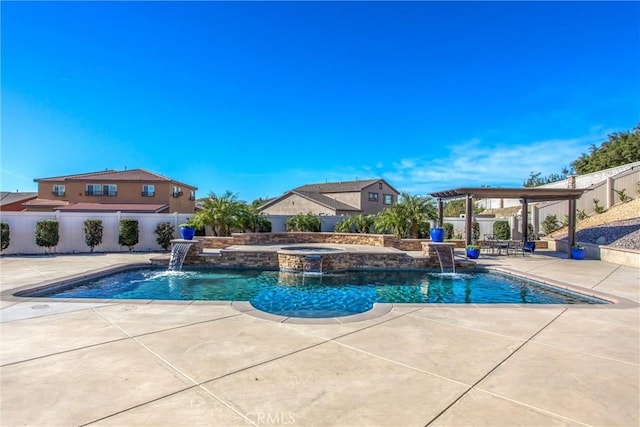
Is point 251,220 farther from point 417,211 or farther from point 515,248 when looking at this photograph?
point 515,248

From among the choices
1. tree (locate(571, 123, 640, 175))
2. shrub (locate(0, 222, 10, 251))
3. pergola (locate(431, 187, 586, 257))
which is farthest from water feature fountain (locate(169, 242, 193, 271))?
tree (locate(571, 123, 640, 175))

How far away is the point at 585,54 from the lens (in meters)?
13.9

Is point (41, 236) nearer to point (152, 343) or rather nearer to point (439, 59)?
point (152, 343)

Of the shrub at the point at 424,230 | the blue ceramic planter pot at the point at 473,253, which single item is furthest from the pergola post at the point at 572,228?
the shrub at the point at 424,230

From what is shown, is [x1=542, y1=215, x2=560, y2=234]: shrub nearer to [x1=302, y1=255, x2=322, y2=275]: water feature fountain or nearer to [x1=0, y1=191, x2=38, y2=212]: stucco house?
[x1=302, y1=255, x2=322, y2=275]: water feature fountain

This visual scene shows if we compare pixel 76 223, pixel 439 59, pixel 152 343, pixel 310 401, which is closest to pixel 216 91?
pixel 76 223

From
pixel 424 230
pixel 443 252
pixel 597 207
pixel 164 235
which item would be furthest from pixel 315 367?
pixel 597 207

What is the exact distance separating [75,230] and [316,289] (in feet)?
40.7

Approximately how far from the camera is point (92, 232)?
1453 centimetres

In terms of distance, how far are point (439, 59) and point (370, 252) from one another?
36.2 feet

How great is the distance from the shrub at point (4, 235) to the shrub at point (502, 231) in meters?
23.5

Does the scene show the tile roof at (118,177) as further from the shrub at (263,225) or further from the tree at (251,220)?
the tree at (251,220)

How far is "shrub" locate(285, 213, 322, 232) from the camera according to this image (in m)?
19.5

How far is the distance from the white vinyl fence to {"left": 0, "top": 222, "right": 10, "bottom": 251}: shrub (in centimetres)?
29
